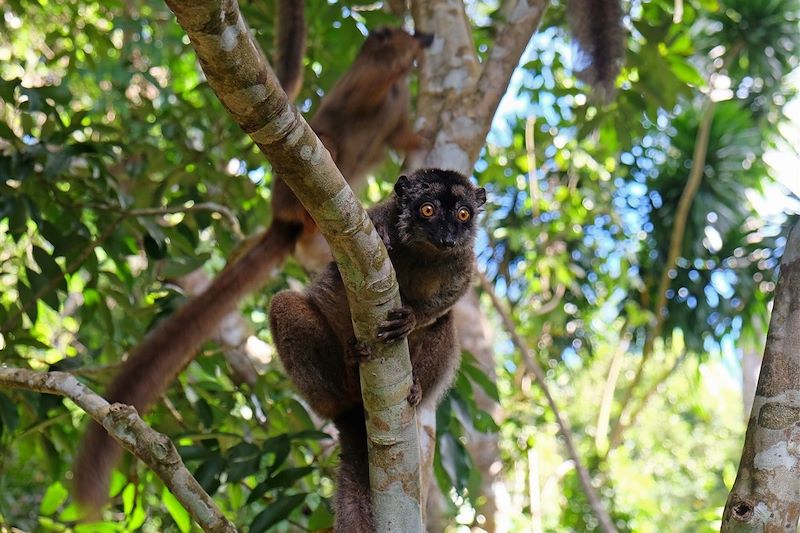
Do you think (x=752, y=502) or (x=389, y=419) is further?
(x=389, y=419)

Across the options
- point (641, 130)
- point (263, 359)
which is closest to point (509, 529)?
point (263, 359)

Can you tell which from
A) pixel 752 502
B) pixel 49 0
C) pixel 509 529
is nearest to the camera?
pixel 752 502

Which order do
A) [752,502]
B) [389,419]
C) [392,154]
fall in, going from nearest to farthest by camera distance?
1. [752,502]
2. [389,419]
3. [392,154]

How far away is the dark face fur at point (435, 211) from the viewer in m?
3.21

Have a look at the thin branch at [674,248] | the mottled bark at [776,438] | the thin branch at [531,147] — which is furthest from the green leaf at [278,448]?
the thin branch at [674,248]

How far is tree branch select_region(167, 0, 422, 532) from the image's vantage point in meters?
1.80

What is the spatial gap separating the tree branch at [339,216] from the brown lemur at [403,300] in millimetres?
599

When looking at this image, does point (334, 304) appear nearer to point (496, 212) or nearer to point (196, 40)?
point (196, 40)

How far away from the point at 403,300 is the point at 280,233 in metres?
1.47

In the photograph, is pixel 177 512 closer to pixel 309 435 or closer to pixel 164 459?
pixel 309 435

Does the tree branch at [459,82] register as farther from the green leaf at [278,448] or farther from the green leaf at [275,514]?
the green leaf at [275,514]

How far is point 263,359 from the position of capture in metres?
→ 6.23

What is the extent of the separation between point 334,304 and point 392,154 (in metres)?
2.63

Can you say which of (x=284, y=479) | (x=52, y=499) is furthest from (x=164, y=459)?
(x=52, y=499)
